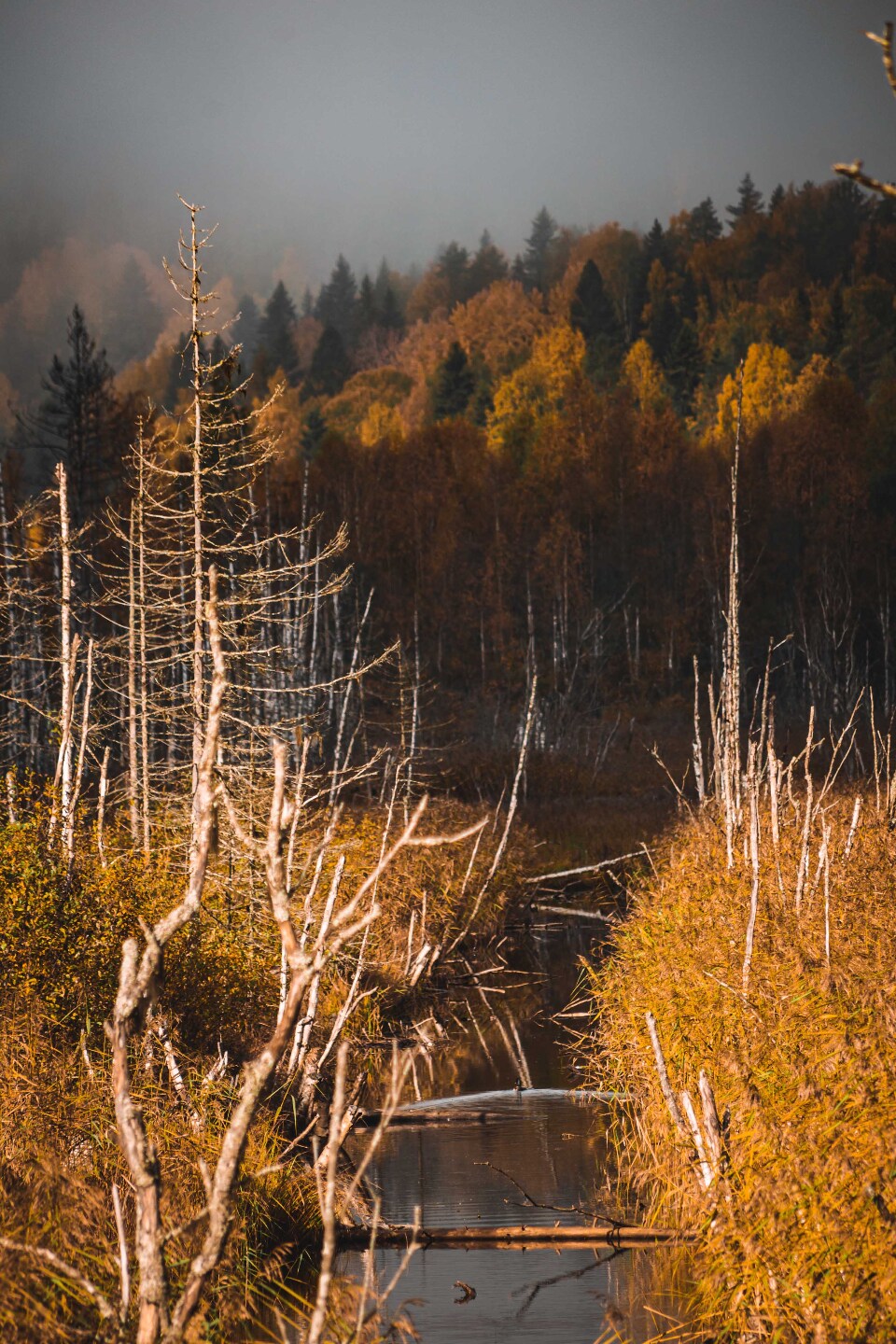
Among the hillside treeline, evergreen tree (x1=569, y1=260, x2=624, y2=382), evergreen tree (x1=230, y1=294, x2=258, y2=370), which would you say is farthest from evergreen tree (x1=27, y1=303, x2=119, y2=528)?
evergreen tree (x1=230, y1=294, x2=258, y2=370)

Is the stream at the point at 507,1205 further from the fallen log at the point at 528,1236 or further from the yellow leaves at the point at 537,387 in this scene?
the yellow leaves at the point at 537,387

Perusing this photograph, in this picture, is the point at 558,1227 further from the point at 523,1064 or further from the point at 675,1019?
the point at 523,1064

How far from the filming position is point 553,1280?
7375 mm

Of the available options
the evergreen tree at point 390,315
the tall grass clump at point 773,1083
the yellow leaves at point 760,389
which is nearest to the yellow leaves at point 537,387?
the yellow leaves at point 760,389

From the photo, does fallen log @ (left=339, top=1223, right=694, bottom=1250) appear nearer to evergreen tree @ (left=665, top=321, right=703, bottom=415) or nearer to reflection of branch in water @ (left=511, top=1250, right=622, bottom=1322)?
reflection of branch in water @ (left=511, top=1250, right=622, bottom=1322)

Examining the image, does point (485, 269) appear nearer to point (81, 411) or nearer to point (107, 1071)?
point (81, 411)

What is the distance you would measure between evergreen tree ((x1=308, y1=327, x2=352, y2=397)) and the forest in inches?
713

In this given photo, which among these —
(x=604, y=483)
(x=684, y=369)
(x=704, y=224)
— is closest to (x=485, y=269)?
(x=704, y=224)

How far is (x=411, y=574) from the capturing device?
4553 centimetres

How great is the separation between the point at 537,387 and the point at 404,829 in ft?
170

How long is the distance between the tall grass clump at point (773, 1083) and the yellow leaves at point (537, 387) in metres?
45.6

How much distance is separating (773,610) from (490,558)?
31.4 ft

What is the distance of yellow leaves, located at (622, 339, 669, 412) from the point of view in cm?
6150

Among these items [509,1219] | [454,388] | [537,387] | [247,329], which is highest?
[247,329]
